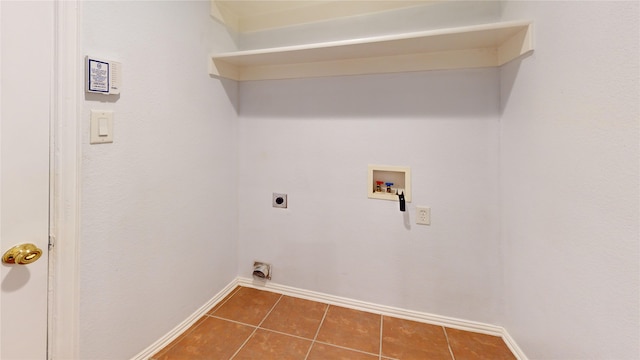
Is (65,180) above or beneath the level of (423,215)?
above

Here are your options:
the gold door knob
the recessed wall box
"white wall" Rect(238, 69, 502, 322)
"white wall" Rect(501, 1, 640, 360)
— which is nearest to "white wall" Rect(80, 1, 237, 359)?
the gold door knob

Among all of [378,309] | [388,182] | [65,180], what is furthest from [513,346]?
[65,180]

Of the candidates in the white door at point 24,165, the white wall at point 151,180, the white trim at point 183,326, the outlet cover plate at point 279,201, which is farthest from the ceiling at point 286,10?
the white trim at point 183,326

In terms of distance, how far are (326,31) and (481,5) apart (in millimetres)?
928

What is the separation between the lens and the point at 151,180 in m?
1.30

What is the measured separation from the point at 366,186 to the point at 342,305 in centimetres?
86

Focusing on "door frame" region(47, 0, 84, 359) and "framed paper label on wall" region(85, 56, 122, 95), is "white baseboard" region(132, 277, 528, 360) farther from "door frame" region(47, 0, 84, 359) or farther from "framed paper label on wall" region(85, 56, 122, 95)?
"framed paper label on wall" region(85, 56, 122, 95)

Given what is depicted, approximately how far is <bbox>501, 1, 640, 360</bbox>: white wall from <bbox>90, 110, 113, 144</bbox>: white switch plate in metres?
1.80

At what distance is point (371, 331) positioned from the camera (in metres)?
1.55

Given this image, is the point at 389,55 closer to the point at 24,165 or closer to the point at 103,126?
the point at 103,126

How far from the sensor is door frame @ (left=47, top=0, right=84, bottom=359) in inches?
36.7

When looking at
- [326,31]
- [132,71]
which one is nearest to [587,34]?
[326,31]

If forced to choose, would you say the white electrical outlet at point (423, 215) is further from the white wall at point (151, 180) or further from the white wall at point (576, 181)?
the white wall at point (151, 180)

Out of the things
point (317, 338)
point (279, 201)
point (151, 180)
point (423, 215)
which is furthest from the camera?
point (279, 201)
